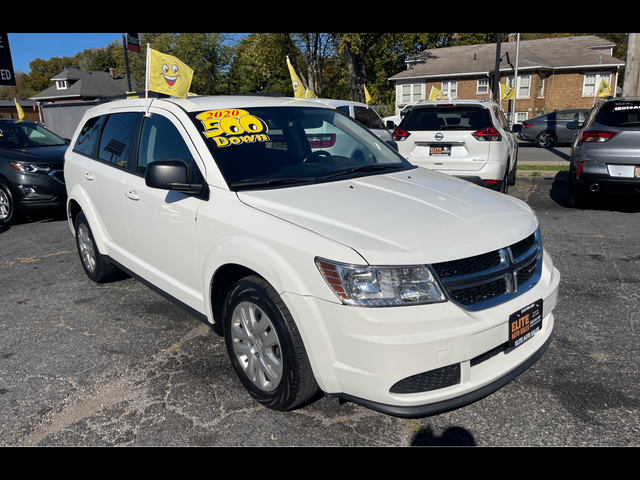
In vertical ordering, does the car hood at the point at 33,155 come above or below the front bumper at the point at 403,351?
above

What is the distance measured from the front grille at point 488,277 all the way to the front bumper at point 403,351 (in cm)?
5

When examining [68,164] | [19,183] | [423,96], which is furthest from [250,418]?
[423,96]

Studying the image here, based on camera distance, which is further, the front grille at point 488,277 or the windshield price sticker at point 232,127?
the windshield price sticker at point 232,127

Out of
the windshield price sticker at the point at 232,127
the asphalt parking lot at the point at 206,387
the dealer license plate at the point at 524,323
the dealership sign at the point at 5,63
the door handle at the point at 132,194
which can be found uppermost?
the dealership sign at the point at 5,63

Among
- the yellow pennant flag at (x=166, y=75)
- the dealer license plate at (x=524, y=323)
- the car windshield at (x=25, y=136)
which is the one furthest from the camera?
the car windshield at (x=25, y=136)

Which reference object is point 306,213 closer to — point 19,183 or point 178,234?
point 178,234

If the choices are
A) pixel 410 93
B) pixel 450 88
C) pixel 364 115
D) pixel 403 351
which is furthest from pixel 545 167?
pixel 410 93

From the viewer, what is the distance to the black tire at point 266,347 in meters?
2.51

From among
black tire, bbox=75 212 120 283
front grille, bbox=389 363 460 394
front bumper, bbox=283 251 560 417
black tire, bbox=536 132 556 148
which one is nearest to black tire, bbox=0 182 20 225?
black tire, bbox=75 212 120 283

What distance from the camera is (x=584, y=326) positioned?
3848 mm

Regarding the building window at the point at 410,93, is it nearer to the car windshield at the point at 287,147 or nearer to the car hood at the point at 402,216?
the car windshield at the point at 287,147

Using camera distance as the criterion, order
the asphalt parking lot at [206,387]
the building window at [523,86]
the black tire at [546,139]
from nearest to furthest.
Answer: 1. the asphalt parking lot at [206,387]
2. the black tire at [546,139]
3. the building window at [523,86]

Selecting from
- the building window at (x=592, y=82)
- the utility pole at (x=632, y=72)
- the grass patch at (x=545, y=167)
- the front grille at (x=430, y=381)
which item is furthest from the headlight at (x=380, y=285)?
the building window at (x=592, y=82)
